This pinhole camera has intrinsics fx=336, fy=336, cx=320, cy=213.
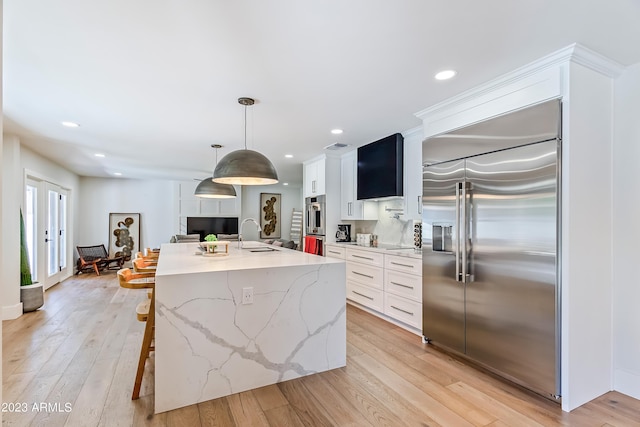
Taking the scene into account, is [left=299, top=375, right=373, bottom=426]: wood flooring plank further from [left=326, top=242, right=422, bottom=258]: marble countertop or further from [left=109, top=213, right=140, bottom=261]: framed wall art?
[left=109, top=213, right=140, bottom=261]: framed wall art

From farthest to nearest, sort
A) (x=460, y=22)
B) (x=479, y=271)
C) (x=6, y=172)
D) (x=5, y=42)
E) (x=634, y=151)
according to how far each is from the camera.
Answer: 1. (x=6, y=172)
2. (x=479, y=271)
3. (x=634, y=151)
4. (x=5, y=42)
5. (x=460, y=22)

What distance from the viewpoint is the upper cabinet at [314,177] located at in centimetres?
548

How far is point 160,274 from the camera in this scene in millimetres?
2281

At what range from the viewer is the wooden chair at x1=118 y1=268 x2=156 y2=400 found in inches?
93.7

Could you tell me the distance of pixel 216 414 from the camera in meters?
2.22

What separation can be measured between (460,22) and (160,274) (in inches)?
96.6

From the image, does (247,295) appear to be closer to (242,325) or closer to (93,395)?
(242,325)

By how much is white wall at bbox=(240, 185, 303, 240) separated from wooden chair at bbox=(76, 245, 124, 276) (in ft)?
10.5

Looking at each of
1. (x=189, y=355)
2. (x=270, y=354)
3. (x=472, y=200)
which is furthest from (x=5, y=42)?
(x=472, y=200)

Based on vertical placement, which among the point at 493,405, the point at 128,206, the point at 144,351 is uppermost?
the point at 128,206

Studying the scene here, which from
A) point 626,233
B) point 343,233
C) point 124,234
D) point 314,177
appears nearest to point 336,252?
point 343,233

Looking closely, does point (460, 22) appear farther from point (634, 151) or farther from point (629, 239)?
point (629, 239)

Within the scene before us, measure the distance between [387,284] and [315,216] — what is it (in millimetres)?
2002

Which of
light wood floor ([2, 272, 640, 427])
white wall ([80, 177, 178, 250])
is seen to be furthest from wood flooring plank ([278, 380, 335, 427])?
white wall ([80, 177, 178, 250])
